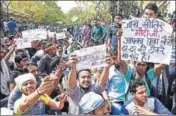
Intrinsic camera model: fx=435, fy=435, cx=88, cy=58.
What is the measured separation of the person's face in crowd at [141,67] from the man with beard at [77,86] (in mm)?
575

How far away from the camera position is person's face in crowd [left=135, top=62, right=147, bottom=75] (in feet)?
15.2

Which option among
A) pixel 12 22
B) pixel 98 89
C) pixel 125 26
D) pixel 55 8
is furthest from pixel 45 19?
pixel 98 89

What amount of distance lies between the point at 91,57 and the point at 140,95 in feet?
2.45

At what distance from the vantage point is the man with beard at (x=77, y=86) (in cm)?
390

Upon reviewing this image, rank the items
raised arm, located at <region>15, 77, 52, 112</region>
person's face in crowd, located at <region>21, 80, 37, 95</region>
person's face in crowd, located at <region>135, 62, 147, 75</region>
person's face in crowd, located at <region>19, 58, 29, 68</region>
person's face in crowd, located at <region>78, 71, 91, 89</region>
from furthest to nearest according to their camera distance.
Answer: person's face in crowd, located at <region>19, 58, 29, 68</region>
person's face in crowd, located at <region>135, 62, 147, 75</region>
person's face in crowd, located at <region>78, 71, 91, 89</region>
person's face in crowd, located at <region>21, 80, 37, 95</region>
raised arm, located at <region>15, 77, 52, 112</region>

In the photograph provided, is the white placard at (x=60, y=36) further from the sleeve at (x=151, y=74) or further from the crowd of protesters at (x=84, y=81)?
the sleeve at (x=151, y=74)

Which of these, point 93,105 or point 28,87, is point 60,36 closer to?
point 28,87

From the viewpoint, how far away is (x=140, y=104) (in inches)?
152

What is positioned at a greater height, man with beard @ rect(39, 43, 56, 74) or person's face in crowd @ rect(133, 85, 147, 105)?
man with beard @ rect(39, 43, 56, 74)

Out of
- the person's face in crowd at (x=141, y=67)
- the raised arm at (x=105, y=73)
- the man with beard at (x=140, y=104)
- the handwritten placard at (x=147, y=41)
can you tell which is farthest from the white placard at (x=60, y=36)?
the man with beard at (x=140, y=104)

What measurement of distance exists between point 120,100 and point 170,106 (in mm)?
899

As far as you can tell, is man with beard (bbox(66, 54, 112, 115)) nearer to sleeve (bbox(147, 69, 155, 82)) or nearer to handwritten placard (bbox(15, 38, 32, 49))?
sleeve (bbox(147, 69, 155, 82))

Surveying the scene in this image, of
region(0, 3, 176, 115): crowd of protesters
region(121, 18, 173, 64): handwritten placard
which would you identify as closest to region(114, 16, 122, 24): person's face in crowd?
region(0, 3, 176, 115): crowd of protesters

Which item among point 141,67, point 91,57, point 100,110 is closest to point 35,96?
point 100,110
